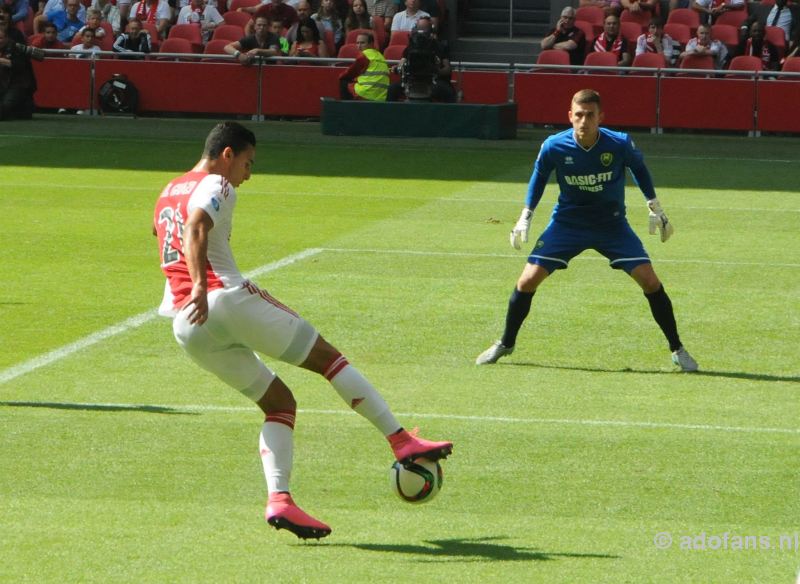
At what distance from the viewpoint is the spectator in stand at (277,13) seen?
29047 mm

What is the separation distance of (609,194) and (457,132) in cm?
1579

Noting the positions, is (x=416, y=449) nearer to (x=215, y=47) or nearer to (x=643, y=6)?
(x=215, y=47)

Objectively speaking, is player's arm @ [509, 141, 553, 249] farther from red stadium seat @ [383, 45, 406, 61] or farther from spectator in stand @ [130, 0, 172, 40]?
spectator in stand @ [130, 0, 172, 40]

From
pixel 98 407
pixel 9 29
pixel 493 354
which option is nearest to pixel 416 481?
pixel 98 407

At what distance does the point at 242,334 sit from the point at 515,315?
4.20m

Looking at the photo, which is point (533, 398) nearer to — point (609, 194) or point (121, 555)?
point (609, 194)

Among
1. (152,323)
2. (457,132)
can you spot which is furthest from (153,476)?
(457,132)

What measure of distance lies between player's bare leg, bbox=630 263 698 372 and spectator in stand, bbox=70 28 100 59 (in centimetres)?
1991

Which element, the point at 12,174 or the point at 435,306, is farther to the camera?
the point at 12,174

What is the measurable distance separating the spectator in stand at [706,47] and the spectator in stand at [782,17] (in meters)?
1.30

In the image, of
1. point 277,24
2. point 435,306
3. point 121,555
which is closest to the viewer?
point 121,555

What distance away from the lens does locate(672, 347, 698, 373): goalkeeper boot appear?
10.4 metres

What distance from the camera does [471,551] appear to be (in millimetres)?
6512

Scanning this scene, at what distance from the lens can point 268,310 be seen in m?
6.74
